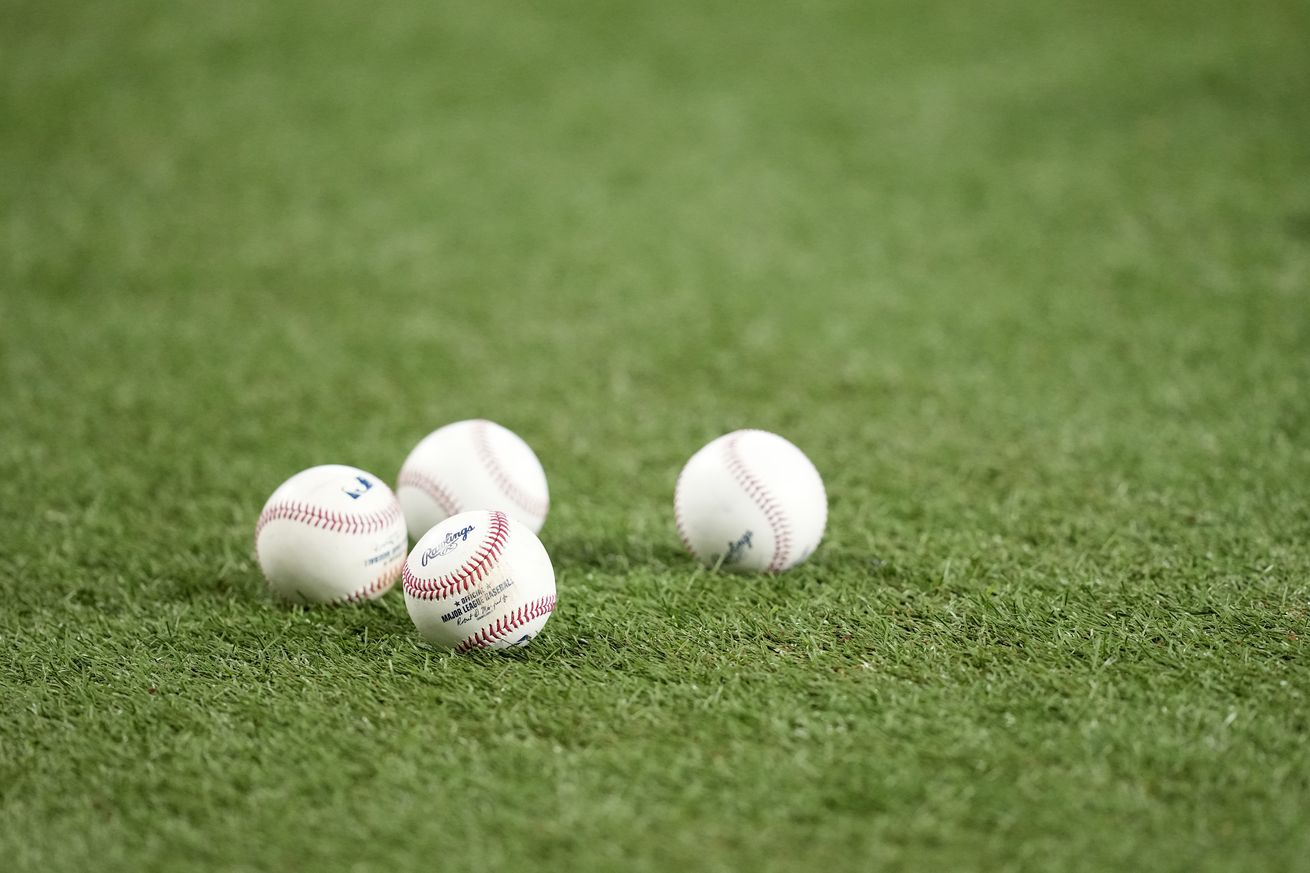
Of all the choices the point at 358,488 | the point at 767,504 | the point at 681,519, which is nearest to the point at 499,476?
the point at 358,488

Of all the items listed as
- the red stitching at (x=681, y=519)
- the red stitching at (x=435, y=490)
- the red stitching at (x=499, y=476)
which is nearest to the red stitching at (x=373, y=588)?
the red stitching at (x=435, y=490)

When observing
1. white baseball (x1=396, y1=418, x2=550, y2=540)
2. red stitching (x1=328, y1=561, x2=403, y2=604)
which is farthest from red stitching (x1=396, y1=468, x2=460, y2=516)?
red stitching (x1=328, y1=561, x2=403, y2=604)

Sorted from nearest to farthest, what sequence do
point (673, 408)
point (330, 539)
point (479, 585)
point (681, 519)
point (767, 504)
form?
point (479, 585) → point (330, 539) → point (767, 504) → point (681, 519) → point (673, 408)

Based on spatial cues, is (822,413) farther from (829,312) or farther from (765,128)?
(765,128)

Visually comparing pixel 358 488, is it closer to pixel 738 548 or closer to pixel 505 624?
pixel 505 624

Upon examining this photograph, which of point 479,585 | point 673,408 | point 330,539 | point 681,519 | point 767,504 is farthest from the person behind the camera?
point 673,408

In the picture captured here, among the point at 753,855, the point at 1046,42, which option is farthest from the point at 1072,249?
the point at 753,855
